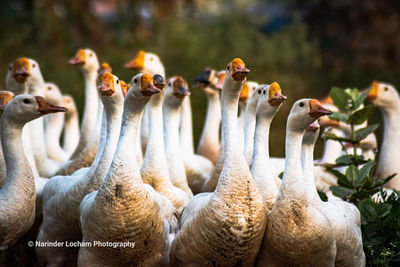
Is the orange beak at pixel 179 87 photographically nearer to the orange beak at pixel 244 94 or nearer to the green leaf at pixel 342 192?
the orange beak at pixel 244 94

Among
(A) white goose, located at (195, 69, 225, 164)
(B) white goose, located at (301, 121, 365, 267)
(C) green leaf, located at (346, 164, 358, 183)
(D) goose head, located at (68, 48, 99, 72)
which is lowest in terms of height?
(B) white goose, located at (301, 121, 365, 267)

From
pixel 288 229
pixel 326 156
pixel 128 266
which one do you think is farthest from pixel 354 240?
pixel 326 156

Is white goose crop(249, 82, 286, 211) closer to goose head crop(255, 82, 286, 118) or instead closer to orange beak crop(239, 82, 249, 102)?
goose head crop(255, 82, 286, 118)

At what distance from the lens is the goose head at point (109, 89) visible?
4.34m

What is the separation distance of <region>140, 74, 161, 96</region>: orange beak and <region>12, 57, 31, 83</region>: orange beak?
2.09 metres

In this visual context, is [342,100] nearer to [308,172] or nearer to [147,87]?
[308,172]

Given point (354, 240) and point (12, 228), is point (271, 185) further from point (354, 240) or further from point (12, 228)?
point (12, 228)

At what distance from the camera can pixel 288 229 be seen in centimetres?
409

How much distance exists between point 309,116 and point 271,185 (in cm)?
73

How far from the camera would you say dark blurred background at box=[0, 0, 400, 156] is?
13.7 metres

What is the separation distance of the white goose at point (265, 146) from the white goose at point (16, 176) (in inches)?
60.7

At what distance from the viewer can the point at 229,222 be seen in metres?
3.99

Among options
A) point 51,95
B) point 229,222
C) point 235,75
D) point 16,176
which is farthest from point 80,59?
point 229,222

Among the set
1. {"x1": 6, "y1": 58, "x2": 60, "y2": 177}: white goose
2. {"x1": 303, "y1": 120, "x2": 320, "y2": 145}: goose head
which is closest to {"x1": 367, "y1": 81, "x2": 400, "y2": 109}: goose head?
{"x1": 303, "y1": 120, "x2": 320, "y2": 145}: goose head
